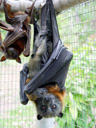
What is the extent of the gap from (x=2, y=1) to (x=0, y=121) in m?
2.32

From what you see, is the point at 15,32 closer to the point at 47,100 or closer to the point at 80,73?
the point at 47,100

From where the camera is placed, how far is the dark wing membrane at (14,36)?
1645 millimetres

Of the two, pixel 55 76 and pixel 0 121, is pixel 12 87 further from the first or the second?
pixel 55 76

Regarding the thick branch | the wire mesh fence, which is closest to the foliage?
the wire mesh fence

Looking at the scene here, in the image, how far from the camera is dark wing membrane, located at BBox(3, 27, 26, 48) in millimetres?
1645

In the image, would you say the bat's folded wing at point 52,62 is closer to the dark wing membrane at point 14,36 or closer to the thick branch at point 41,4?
the thick branch at point 41,4

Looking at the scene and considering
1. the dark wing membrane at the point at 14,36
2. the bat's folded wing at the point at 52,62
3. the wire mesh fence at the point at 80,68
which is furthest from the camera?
the wire mesh fence at the point at 80,68

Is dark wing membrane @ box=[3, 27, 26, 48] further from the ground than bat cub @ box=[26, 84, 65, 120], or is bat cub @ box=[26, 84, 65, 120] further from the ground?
dark wing membrane @ box=[3, 27, 26, 48]

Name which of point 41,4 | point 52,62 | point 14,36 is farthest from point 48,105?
point 41,4

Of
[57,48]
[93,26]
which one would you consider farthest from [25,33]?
[93,26]

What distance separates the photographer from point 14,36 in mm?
1682

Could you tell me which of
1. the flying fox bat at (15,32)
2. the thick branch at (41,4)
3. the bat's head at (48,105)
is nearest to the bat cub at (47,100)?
the bat's head at (48,105)

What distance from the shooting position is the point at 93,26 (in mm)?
2148

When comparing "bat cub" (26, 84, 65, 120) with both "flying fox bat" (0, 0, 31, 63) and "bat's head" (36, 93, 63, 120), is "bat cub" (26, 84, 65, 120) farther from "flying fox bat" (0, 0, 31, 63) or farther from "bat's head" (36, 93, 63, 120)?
"flying fox bat" (0, 0, 31, 63)
